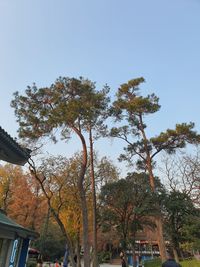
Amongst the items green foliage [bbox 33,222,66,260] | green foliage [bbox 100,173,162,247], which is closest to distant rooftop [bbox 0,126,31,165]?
green foliage [bbox 100,173,162,247]

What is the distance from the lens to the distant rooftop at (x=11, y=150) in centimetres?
674

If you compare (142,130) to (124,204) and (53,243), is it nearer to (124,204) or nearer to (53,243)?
(124,204)

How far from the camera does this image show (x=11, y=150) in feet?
25.1

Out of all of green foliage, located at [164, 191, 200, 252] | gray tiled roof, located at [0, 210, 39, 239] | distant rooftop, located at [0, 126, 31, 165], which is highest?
green foliage, located at [164, 191, 200, 252]

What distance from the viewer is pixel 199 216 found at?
69.1ft

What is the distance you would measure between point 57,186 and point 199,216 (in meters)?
12.0

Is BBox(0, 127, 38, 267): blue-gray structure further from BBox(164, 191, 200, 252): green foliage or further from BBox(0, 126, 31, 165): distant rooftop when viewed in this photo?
BBox(164, 191, 200, 252): green foliage

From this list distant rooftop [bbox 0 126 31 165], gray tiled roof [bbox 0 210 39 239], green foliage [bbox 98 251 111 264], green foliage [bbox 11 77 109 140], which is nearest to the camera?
distant rooftop [bbox 0 126 31 165]

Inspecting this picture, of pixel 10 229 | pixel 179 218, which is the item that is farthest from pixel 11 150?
pixel 179 218

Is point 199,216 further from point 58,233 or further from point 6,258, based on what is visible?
point 58,233

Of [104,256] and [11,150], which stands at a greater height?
[104,256]

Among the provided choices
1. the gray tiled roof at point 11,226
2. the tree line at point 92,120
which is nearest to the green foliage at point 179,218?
the tree line at point 92,120

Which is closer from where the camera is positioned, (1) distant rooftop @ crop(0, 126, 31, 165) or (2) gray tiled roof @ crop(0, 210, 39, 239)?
(1) distant rooftop @ crop(0, 126, 31, 165)

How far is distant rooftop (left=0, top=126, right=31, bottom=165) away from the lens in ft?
22.1
